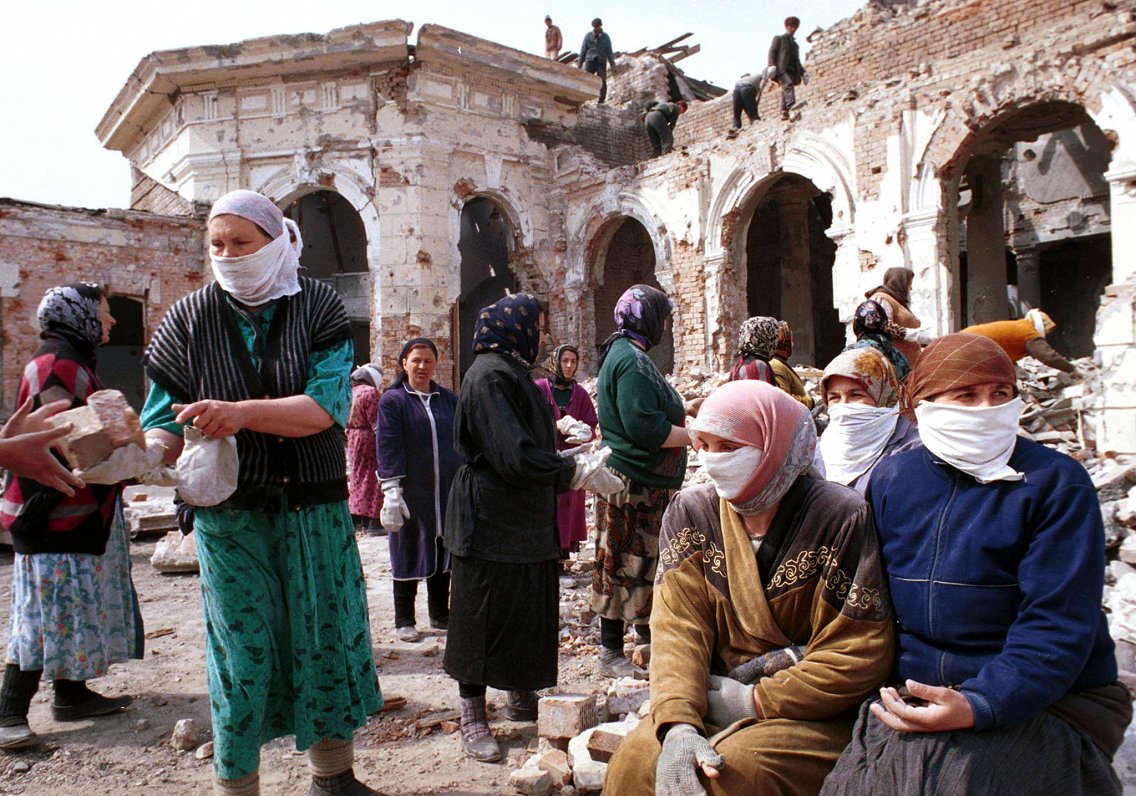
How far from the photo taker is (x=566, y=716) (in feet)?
9.97

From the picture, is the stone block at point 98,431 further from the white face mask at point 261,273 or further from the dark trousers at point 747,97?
the dark trousers at point 747,97

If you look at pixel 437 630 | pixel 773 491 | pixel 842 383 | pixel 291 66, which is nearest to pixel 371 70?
pixel 291 66

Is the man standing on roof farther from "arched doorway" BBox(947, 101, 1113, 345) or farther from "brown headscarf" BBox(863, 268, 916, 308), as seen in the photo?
"brown headscarf" BBox(863, 268, 916, 308)

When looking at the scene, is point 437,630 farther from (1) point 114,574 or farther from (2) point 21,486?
(2) point 21,486

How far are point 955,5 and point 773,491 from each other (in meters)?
11.9

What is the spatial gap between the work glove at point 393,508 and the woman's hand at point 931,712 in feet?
10.4

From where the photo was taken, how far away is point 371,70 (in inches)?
611

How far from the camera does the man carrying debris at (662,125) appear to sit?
16984 mm

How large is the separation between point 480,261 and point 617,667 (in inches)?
655

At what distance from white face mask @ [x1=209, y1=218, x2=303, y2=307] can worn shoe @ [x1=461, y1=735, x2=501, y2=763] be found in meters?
1.92

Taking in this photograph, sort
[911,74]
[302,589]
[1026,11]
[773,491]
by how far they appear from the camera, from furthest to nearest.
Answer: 1. [911,74]
2. [1026,11]
3. [302,589]
4. [773,491]

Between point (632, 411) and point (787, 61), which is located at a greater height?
point (787, 61)

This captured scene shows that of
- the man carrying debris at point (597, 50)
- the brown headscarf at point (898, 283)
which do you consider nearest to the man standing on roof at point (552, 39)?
the man carrying debris at point (597, 50)

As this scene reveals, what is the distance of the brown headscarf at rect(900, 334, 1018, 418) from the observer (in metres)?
2.04
